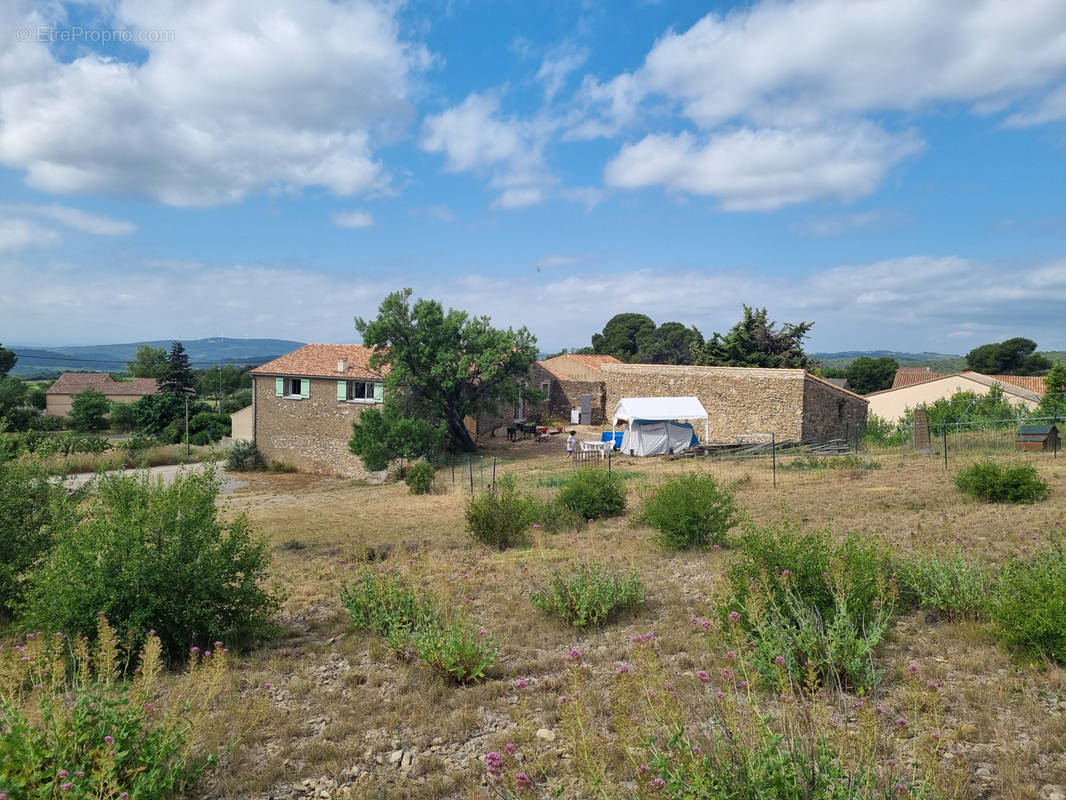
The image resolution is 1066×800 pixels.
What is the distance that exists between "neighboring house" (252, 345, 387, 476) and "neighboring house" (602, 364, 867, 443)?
14922 mm

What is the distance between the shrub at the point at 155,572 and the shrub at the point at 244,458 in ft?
95.5

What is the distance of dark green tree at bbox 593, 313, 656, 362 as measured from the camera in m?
81.6

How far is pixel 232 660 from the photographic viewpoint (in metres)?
5.52

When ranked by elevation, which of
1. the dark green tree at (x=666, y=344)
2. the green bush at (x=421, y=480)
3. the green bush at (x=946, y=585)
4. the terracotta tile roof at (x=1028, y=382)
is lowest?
the green bush at (x=421, y=480)

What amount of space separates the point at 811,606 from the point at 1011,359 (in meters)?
74.4

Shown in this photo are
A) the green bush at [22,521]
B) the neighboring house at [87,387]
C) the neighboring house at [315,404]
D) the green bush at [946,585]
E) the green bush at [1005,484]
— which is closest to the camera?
the green bush at [946,585]

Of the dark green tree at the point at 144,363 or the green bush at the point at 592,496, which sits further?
the dark green tree at the point at 144,363

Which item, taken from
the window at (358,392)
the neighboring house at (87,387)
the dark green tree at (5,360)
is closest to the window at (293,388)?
the window at (358,392)

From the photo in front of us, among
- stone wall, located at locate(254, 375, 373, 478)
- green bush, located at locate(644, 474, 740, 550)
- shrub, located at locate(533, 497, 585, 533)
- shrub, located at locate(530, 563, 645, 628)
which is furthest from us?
stone wall, located at locate(254, 375, 373, 478)

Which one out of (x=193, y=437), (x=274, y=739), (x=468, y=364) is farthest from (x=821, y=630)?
(x=193, y=437)

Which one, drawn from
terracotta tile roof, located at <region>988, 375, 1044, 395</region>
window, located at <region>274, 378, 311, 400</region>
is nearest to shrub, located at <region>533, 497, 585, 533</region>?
window, located at <region>274, 378, 311, 400</region>

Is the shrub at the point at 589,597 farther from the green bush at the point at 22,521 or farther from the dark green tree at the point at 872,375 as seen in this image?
the dark green tree at the point at 872,375

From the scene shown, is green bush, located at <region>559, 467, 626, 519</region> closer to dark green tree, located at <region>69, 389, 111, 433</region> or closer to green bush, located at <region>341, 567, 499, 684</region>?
green bush, located at <region>341, 567, 499, 684</region>

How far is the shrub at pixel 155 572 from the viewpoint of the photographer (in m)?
5.26
